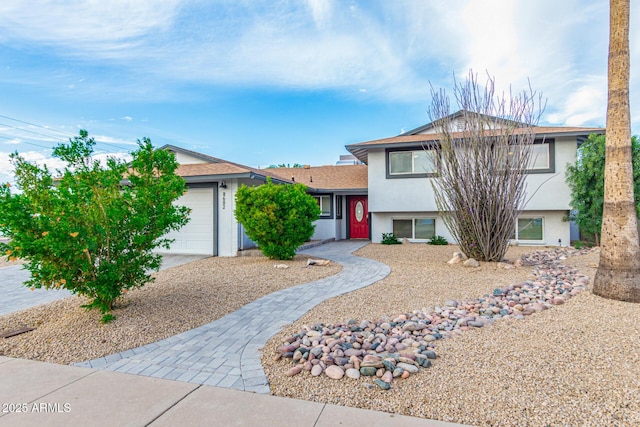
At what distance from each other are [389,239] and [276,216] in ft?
20.6

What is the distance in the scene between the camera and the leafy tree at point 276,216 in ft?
29.6

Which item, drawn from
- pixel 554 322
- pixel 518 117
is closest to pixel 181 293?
pixel 554 322

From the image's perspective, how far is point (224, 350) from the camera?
3.64m

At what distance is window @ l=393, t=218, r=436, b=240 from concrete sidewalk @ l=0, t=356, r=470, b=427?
1224 cm

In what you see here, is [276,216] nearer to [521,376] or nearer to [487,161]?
[487,161]

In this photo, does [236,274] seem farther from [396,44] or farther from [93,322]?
[396,44]

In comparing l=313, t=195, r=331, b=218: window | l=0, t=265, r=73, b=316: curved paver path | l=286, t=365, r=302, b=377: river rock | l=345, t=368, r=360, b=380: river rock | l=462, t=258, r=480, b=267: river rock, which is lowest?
l=0, t=265, r=73, b=316: curved paver path

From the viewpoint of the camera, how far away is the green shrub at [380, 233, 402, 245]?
13.7 m

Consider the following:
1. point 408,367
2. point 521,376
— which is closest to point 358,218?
point 408,367

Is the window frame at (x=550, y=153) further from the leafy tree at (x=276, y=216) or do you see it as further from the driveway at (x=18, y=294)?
the driveway at (x=18, y=294)

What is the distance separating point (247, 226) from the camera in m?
9.23

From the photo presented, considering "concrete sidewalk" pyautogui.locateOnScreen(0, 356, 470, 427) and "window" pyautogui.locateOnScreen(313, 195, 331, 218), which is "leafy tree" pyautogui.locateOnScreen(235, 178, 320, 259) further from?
"window" pyautogui.locateOnScreen(313, 195, 331, 218)

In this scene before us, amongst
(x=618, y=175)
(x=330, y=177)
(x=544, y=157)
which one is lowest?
(x=618, y=175)

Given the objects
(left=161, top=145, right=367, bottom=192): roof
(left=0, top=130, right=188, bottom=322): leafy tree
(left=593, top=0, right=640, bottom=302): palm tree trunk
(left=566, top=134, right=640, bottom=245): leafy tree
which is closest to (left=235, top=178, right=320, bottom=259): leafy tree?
(left=161, top=145, right=367, bottom=192): roof
